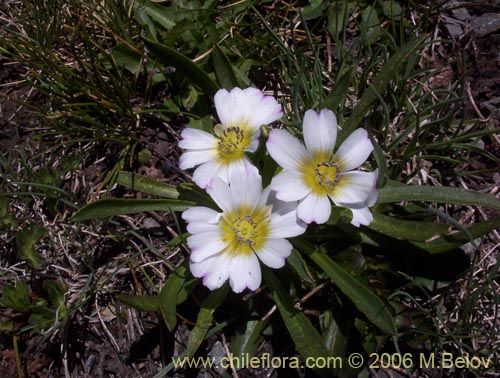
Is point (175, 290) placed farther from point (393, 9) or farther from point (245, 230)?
point (393, 9)

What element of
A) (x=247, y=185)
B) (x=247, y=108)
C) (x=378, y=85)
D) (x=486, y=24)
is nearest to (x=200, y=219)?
(x=247, y=185)

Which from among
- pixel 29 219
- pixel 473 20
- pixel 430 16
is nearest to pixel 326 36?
pixel 430 16

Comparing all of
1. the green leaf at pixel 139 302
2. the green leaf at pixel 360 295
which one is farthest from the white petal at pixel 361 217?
the green leaf at pixel 139 302

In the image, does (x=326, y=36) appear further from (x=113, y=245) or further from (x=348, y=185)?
(x=113, y=245)

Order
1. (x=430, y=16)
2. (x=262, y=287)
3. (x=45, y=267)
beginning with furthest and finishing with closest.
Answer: (x=430, y=16)
(x=45, y=267)
(x=262, y=287)

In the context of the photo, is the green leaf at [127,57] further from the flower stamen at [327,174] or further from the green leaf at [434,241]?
the green leaf at [434,241]

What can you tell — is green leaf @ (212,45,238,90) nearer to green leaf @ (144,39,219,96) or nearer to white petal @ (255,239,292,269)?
green leaf @ (144,39,219,96)

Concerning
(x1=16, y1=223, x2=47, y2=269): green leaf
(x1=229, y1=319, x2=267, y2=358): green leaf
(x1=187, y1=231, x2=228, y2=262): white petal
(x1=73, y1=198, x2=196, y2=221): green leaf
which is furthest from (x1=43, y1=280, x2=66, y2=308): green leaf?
(x1=187, y1=231, x2=228, y2=262): white petal
